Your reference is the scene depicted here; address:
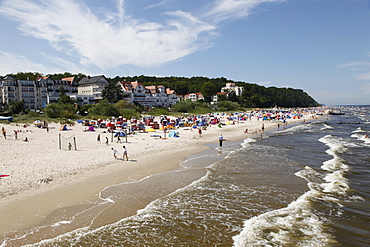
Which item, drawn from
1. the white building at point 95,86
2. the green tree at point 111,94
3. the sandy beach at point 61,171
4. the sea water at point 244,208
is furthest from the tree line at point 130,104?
the sea water at point 244,208

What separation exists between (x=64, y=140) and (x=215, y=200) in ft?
66.3

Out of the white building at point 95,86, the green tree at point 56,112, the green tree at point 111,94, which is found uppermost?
the white building at point 95,86

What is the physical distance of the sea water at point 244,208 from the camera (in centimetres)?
893

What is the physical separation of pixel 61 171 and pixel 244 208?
37.0 feet

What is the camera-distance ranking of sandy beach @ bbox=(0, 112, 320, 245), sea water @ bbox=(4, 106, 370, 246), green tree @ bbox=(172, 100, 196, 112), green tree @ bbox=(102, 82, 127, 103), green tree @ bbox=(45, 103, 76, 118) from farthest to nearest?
green tree @ bbox=(172, 100, 196, 112) → green tree @ bbox=(102, 82, 127, 103) → green tree @ bbox=(45, 103, 76, 118) → sandy beach @ bbox=(0, 112, 320, 245) → sea water @ bbox=(4, 106, 370, 246)

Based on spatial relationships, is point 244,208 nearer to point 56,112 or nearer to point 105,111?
point 56,112

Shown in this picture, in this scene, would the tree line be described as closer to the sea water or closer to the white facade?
the white facade

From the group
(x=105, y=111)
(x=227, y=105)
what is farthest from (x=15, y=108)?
(x=227, y=105)

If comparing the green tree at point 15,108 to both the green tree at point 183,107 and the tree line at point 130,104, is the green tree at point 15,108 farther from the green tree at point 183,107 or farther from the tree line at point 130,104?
the green tree at point 183,107

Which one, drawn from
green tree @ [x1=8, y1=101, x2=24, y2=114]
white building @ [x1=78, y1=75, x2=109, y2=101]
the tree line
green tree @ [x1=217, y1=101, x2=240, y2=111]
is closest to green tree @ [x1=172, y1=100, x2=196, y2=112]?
the tree line

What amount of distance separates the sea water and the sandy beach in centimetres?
119

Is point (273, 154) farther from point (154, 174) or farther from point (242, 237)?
point (242, 237)

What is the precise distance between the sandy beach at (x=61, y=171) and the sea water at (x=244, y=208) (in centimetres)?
119

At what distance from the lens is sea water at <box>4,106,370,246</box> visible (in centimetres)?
893
